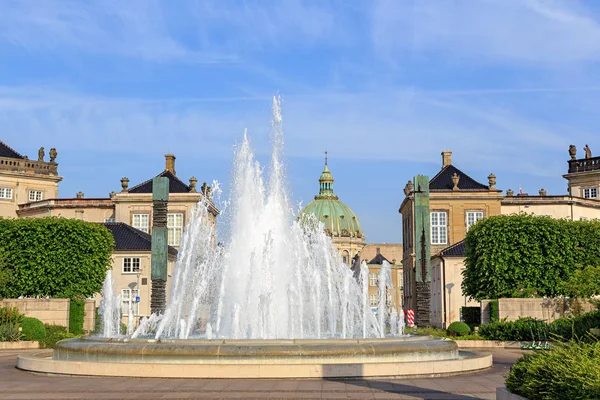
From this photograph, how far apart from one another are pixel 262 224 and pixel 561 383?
2043 centimetres

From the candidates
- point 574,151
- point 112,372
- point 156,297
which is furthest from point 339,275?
point 574,151

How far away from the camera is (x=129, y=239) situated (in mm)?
65250

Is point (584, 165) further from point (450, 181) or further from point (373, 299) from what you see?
point (373, 299)

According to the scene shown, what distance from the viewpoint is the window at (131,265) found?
208 feet

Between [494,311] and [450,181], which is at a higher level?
[450,181]

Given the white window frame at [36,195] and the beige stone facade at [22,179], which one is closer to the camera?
the beige stone facade at [22,179]

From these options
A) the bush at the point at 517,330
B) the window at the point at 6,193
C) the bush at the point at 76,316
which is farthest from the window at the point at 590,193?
the window at the point at 6,193

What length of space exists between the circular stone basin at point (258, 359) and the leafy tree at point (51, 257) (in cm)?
2636

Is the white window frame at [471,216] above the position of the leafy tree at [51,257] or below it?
above

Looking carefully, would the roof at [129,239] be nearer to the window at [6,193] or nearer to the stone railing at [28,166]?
the window at [6,193]

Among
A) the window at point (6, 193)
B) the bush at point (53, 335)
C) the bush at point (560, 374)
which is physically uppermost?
the window at point (6, 193)

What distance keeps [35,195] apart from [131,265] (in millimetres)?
23666

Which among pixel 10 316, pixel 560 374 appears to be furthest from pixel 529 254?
pixel 560 374

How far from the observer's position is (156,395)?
15.1 meters
